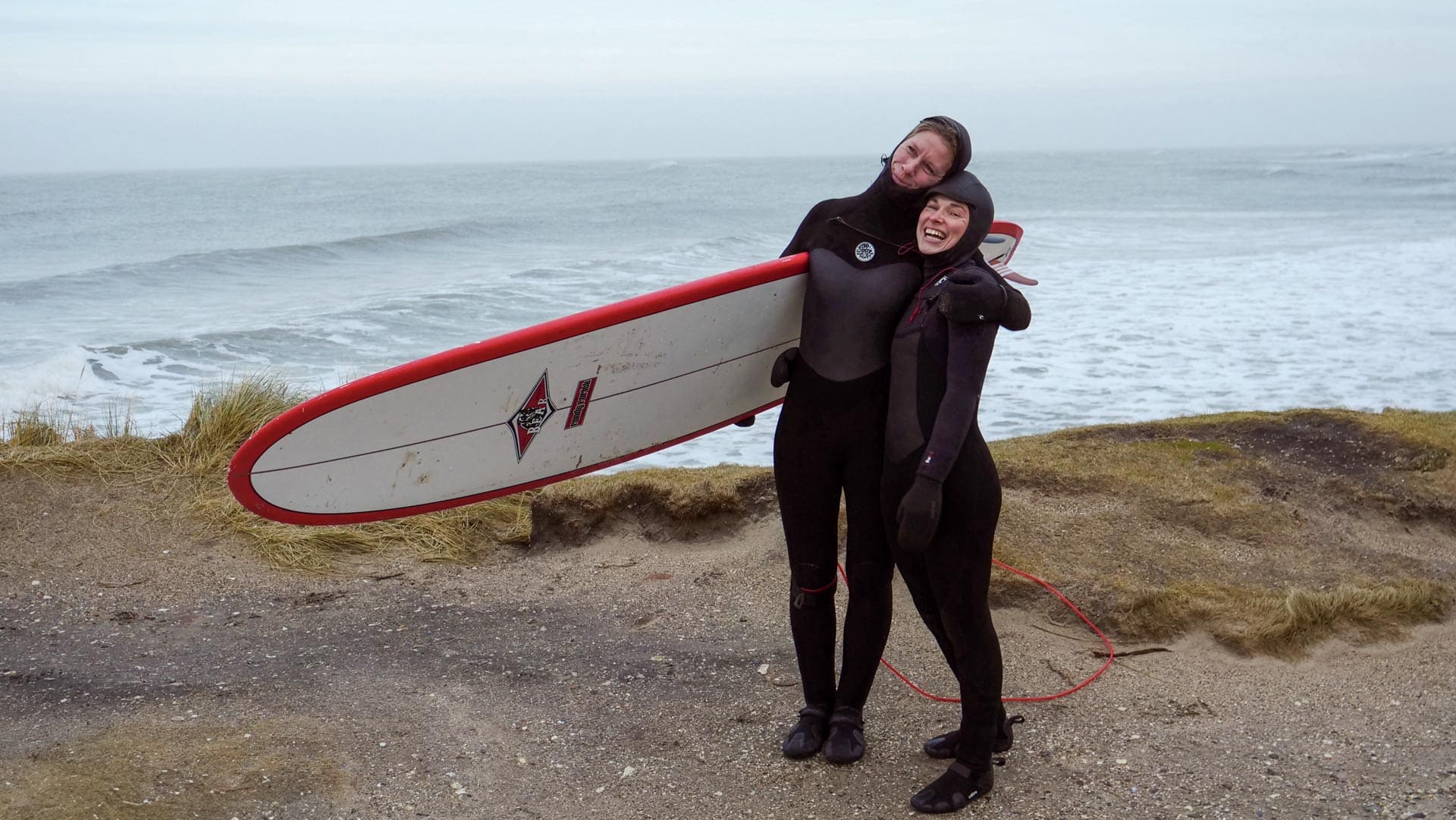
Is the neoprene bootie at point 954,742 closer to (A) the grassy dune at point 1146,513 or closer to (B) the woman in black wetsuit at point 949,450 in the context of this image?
(B) the woman in black wetsuit at point 949,450

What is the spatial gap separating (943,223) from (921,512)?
2.29ft

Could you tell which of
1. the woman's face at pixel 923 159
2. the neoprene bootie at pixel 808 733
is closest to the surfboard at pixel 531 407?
the woman's face at pixel 923 159

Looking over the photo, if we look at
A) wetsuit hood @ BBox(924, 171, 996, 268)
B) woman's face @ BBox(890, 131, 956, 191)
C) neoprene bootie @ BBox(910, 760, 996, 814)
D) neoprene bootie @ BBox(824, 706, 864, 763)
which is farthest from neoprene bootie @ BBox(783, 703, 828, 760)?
woman's face @ BBox(890, 131, 956, 191)

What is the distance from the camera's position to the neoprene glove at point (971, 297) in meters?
2.53

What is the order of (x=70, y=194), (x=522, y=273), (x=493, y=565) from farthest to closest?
(x=70, y=194) → (x=522, y=273) → (x=493, y=565)

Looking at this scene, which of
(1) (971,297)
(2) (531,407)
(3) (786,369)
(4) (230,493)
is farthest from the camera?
(4) (230,493)

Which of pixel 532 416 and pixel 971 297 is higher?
pixel 971 297

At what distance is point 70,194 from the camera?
36500 mm

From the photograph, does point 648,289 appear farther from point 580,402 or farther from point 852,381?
point 852,381

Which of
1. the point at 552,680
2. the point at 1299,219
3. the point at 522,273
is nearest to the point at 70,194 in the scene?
the point at 522,273

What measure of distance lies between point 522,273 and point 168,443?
1307 cm

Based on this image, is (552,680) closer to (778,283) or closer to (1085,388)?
(778,283)

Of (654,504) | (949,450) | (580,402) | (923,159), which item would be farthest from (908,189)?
(654,504)

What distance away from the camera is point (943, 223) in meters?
2.65
